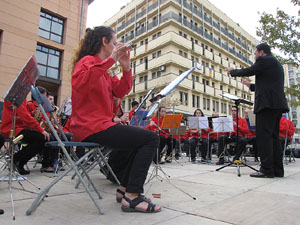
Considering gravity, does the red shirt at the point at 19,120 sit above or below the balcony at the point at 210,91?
below

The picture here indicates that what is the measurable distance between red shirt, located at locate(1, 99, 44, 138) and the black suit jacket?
388 cm

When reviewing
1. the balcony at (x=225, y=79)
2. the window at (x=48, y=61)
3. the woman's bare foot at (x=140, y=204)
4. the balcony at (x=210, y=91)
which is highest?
the balcony at (x=225, y=79)

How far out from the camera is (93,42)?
2.39 m

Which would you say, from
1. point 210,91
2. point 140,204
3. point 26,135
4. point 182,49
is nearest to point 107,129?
point 140,204

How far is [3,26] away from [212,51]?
27676 mm

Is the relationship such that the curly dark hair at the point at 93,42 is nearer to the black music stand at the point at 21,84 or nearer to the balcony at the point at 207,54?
the black music stand at the point at 21,84

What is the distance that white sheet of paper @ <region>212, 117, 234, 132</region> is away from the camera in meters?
6.39

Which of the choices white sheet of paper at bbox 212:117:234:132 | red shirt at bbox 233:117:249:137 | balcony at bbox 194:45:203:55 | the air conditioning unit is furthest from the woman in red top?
balcony at bbox 194:45:203:55

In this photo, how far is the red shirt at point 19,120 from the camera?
143 inches

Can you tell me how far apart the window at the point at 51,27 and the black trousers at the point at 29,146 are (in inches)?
486

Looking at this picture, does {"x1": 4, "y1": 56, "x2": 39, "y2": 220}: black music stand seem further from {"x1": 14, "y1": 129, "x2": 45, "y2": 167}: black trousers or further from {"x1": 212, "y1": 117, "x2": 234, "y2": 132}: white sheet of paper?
{"x1": 212, "y1": 117, "x2": 234, "y2": 132}: white sheet of paper

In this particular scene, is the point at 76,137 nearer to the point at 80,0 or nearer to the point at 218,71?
the point at 80,0

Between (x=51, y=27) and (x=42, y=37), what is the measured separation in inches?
41.6

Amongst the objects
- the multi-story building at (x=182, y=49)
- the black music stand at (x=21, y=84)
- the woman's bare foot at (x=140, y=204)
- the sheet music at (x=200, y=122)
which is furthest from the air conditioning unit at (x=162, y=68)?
the woman's bare foot at (x=140, y=204)
